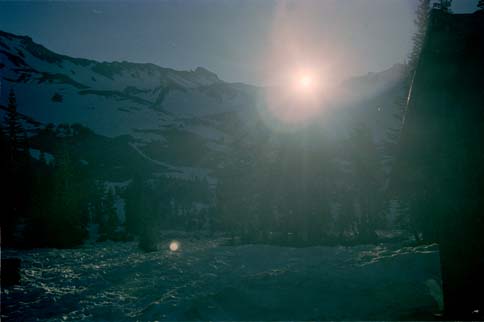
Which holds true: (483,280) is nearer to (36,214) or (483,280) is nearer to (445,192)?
(445,192)

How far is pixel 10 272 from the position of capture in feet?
42.1

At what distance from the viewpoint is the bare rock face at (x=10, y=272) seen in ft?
41.0

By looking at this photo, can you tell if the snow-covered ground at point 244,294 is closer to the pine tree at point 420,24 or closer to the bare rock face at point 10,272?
the bare rock face at point 10,272

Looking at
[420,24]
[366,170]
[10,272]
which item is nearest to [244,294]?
[10,272]

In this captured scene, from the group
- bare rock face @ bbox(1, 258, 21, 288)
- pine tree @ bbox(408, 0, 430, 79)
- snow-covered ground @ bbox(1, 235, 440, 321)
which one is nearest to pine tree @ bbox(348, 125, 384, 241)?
pine tree @ bbox(408, 0, 430, 79)

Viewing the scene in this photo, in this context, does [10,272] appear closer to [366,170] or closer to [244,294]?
[244,294]

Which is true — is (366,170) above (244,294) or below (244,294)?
above

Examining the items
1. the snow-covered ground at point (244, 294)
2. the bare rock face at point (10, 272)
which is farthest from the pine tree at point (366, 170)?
the bare rock face at point (10, 272)

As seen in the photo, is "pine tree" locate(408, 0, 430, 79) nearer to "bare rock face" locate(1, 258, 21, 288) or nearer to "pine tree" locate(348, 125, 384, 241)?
"pine tree" locate(348, 125, 384, 241)

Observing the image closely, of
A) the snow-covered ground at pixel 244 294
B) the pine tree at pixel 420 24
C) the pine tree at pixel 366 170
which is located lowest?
the snow-covered ground at pixel 244 294

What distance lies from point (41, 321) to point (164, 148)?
564 ft

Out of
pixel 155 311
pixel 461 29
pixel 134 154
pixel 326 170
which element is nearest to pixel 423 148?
pixel 461 29

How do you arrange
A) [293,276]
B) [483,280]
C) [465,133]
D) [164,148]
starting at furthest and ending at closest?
[164,148] → [293,276] → [465,133] → [483,280]

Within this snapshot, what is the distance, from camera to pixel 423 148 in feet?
21.7
